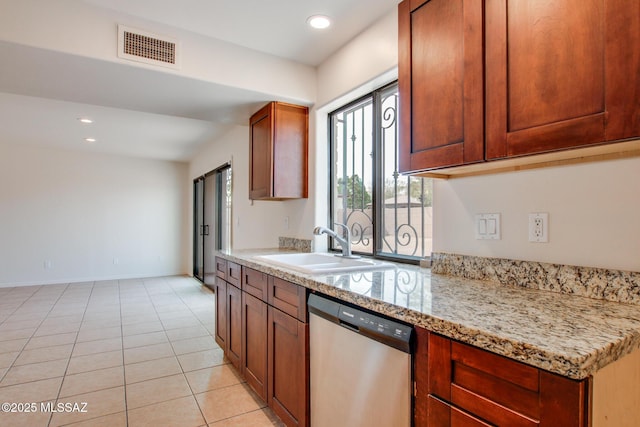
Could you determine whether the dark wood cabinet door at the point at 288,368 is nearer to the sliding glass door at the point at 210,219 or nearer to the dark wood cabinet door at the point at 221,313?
the dark wood cabinet door at the point at 221,313

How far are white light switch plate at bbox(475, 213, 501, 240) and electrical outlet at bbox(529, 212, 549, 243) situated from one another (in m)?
0.14

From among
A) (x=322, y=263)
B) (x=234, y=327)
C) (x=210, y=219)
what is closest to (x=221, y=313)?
(x=234, y=327)

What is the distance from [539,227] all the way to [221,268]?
7.50ft

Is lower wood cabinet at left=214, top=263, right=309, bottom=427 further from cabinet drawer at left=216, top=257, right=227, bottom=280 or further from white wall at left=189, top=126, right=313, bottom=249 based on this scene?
white wall at left=189, top=126, right=313, bottom=249

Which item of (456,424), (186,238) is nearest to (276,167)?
(456,424)

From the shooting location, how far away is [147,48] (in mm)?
2168

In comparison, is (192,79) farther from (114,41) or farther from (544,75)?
(544,75)

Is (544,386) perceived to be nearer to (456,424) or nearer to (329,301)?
(456,424)

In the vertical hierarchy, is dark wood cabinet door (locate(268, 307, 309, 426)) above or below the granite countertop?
below

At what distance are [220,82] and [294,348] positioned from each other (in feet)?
6.14

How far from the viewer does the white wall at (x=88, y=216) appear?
233 inches

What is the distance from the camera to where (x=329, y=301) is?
143 cm

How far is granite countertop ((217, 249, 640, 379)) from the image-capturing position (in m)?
0.73

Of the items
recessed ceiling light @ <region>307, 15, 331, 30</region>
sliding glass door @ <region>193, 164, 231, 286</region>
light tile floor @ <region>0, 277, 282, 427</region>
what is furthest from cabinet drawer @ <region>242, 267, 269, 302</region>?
sliding glass door @ <region>193, 164, 231, 286</region>
